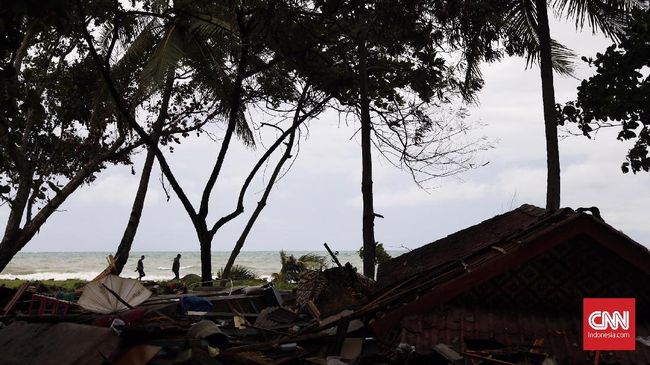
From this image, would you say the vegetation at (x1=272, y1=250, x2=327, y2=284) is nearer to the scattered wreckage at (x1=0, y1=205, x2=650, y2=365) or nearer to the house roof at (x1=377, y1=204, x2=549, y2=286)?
the house roof at (x1=377, y1=204, x2=549, y2=286)

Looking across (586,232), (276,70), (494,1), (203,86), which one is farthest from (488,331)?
(203,86)

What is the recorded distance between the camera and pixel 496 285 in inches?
271

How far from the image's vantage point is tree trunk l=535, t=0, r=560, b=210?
52.3ft

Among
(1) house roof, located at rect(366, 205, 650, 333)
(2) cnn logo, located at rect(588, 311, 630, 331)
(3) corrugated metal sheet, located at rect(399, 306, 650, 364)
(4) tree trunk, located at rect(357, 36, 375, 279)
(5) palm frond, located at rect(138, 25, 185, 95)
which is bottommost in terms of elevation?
(3) corrugated metal sheet, located at rect(399, 306, 650, 364)

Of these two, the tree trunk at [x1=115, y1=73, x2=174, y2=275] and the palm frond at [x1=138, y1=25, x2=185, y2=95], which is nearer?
the palm frond at [x1=138, y1=25, x2=185, y2=95]

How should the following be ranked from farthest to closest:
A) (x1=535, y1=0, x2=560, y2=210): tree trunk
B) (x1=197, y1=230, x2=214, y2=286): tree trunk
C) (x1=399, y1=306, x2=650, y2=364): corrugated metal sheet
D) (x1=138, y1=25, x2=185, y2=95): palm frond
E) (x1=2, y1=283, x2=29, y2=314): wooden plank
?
(x1=197, y1=230, x2=214, y2=286): tree trunk → (x1=535, y1=0, x2=560, y2=210): tree trunk → (x1=138, y1=25, x2=185, y2=95): palm frond → (x1=2, y1=283, x2=29, y2=314): wooden plank → (x1=399, y1=306, x2=650, y2=364): corrugated metal sheet

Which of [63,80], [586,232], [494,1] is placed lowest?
[586,232]

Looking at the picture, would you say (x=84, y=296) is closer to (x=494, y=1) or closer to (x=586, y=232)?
(x=586, y=232)

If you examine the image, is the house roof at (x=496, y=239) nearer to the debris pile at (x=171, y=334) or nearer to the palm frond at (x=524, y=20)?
the debris pile at (x=171, y=334)

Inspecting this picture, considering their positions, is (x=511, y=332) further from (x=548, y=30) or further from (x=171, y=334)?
(x=548, y=30)

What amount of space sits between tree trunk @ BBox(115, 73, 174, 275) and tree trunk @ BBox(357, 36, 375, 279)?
6844 mm

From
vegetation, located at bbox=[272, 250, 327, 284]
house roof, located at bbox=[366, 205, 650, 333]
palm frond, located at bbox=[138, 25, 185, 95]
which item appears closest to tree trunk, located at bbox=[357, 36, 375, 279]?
palm frond, located at bbox=[138, 25, 185, 95]

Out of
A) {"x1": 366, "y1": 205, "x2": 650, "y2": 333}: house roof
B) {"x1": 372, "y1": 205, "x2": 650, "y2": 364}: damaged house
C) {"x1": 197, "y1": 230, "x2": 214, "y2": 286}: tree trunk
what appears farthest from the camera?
{"x1": 197, "y1": 230, "x2": 214, "y2": 286}: tree trunk

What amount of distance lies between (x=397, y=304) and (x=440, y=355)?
946mm
